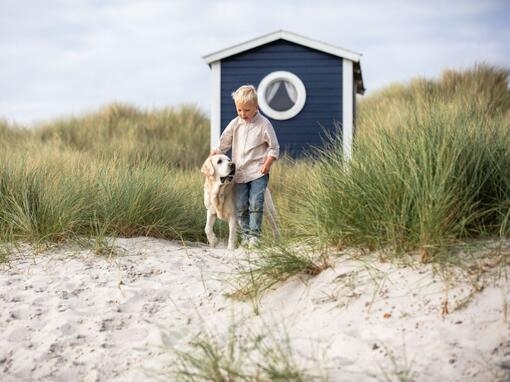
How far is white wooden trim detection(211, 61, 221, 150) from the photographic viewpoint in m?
13.4

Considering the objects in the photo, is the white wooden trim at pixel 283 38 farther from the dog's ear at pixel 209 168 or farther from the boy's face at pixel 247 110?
the dog's ear at pixel 209 168

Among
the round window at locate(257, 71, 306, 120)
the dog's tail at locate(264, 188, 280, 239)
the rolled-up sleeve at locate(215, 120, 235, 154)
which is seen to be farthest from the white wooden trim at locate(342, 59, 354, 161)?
the dog's tail at locate(264, 188, 280, 239)

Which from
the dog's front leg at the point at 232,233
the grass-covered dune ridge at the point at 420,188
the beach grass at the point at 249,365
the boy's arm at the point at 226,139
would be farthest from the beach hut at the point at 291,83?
the beach grass at the point at 249,365

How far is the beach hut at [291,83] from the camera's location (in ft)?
43.7

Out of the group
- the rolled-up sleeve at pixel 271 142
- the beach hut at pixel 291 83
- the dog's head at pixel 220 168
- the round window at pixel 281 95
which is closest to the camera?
the dog's head at pixel 220 168

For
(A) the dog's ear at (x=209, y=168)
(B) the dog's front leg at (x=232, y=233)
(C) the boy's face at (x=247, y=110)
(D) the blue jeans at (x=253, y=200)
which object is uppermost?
(C) the boy's face at (x=247, y=110)

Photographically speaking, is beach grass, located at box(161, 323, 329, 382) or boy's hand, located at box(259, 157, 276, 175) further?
boy's hand, located at box(259, 157, 276, 175)

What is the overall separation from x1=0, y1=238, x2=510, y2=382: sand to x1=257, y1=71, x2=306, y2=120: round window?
8725 millimetres

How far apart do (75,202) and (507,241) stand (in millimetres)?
3894

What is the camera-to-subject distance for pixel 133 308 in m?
4.29

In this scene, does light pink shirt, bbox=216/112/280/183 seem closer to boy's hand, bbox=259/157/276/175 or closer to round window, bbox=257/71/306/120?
boy's hand, bbox=259/157/276/175

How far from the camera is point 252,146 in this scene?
591cm

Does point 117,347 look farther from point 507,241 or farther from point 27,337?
point 507,241

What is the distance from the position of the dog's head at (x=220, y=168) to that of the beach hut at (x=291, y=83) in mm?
7589
